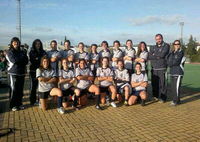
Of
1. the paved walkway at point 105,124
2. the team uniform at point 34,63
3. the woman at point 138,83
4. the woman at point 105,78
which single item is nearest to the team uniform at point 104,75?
the woman at point 105,78

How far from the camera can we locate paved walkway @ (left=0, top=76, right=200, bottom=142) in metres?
3.94

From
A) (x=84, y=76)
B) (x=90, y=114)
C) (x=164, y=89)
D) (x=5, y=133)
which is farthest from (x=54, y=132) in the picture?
(x=164, y=89)

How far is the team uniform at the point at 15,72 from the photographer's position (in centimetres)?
541

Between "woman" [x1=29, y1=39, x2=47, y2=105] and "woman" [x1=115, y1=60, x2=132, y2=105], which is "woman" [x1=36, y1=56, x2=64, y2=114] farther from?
"woman" [x1=115, y1=60, x2=132, y2=105]

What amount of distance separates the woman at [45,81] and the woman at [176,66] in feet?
12.2

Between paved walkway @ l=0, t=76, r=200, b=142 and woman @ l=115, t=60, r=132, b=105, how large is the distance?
1.49ft

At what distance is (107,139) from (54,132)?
1.18 m

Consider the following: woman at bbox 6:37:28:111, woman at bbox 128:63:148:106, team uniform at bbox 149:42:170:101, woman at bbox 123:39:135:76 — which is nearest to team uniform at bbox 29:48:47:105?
woman at bbox 6:37:28:111

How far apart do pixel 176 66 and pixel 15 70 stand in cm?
503

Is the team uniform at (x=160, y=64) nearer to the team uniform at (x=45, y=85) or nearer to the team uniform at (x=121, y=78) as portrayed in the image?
the team uniform at (x=121, y=78)

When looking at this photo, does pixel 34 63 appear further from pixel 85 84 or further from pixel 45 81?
pixel 85 84

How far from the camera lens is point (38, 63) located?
604 cm

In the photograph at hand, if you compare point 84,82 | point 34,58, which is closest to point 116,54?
point 84,82

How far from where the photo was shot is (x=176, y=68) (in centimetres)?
629
